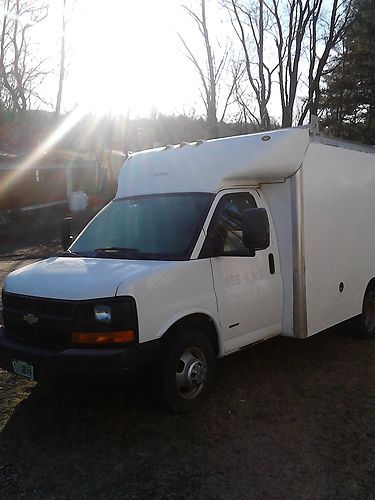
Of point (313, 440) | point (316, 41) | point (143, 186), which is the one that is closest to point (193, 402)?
point (313, 440)

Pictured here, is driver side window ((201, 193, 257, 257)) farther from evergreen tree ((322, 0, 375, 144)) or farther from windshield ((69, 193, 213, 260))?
evergreen tree ((322, 0, 375, 144))

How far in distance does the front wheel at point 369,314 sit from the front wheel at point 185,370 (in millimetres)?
A: 2850

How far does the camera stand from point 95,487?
11.2 feet

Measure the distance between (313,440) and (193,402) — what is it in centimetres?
105

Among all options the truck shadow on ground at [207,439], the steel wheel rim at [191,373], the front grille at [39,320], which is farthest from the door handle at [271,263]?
the front grille at [39,320]

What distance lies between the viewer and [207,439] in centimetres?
403

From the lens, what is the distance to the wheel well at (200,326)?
4.34 meters

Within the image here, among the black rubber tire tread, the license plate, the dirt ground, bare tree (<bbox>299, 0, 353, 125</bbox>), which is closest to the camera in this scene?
the dirt ground

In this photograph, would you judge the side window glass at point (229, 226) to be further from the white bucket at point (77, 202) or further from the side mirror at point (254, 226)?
the white bucket at point (77, 202)

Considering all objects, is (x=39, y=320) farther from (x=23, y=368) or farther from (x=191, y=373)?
(x=191, y=373)

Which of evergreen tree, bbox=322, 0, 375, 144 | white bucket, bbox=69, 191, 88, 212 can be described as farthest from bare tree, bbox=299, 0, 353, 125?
white bucket, bbox=69, 191, 88, 212

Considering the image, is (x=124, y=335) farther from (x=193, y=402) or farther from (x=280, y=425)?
(x=280, y=425)

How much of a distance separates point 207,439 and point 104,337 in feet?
3.64

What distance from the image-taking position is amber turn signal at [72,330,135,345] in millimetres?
3984
